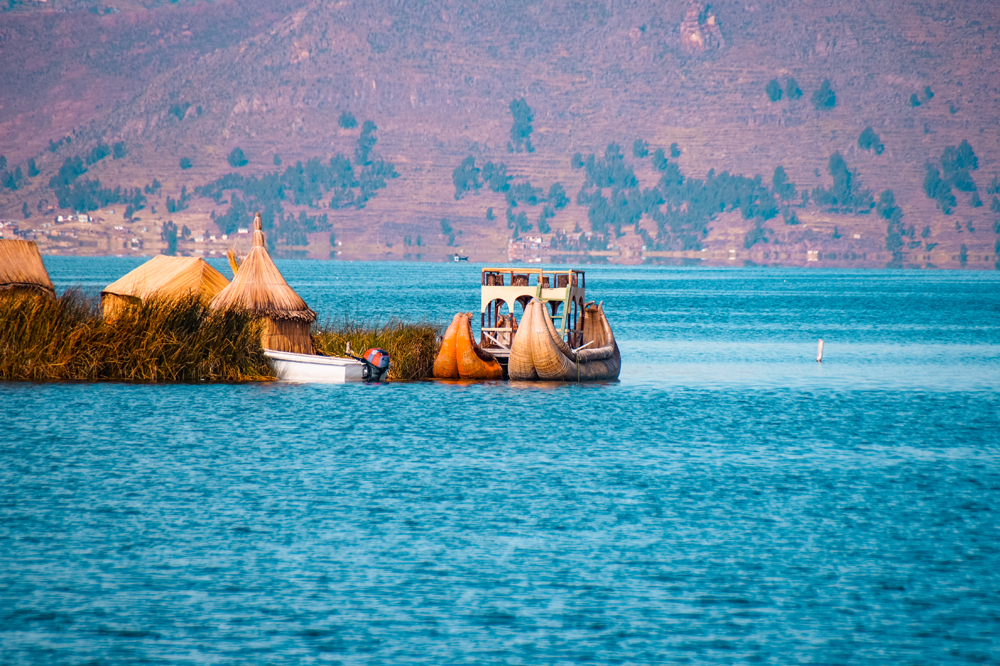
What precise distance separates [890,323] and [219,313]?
83381 mm

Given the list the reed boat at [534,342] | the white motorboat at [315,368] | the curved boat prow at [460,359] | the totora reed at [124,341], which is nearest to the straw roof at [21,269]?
the totora reed at [124,341]

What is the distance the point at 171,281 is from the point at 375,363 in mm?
8054

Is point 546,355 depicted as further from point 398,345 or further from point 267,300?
point 267,300

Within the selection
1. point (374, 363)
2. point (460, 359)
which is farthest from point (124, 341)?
point (460, 359)

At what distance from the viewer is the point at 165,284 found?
46.2 m

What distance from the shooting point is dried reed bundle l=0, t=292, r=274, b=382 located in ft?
137

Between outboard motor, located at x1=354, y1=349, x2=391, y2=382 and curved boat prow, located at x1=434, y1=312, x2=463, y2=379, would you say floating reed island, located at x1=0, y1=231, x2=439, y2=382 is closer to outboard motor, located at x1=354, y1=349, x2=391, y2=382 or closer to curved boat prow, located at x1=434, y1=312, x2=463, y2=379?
outboard motor, located at x1=354, y1=349, x2=391, y2=382

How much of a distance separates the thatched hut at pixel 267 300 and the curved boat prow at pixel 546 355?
7.84 meters

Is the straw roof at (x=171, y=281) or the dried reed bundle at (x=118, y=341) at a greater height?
the straw roof at (x=171, y=281)

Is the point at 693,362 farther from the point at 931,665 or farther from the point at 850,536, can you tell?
the point at 931,665

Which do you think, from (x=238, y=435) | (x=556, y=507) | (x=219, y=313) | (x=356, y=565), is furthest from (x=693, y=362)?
(x=356, y=565)

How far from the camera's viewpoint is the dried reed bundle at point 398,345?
4856 centimetres

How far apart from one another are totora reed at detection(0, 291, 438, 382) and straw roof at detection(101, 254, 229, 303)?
195 cm

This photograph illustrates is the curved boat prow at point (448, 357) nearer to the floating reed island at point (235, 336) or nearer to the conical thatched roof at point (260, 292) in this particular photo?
the floating reed island at point (235, 336)
